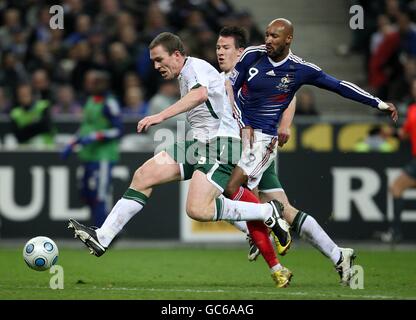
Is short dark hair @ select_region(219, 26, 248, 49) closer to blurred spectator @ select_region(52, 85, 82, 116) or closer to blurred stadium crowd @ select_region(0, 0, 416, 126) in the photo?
blurred stadium crowd @ select_region(0, 0, 416, 126)

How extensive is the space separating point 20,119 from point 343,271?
286 inches

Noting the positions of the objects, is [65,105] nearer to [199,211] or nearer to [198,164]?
[198,164]

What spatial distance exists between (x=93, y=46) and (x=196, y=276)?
7182 mm

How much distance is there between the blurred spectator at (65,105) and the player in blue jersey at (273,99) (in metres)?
6.80

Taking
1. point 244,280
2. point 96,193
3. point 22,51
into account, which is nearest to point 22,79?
point 22,51

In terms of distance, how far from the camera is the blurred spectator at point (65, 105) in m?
16.7

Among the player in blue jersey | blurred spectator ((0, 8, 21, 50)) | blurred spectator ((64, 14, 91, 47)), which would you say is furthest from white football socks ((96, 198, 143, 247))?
blurred spectator ((0, 8, 21, 50))

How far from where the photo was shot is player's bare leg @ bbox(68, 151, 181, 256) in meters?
9.62

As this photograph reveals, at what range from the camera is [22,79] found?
1706 centimetres

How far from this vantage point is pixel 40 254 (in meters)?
9.59

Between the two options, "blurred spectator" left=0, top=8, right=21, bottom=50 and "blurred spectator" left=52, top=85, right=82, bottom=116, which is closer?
"blurred spectator" left=52, top=85, right=82, bottom=116

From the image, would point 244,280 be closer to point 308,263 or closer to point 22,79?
point 308,263
